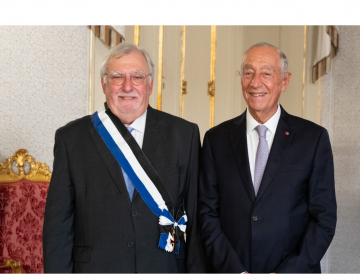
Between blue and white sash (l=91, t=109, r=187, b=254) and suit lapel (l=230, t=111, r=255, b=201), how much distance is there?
0.31 metres

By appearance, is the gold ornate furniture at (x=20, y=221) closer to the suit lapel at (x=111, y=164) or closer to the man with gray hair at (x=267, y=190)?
the suit lapel at (x=111, y=164)

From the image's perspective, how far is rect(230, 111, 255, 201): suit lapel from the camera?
7.08 ft

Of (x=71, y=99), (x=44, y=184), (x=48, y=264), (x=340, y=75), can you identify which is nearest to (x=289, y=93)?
(x=340, y=75)

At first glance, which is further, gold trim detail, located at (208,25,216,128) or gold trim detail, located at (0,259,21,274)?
gold trim detail, located at (208,25,216,128)

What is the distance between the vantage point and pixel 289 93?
17.6 feet

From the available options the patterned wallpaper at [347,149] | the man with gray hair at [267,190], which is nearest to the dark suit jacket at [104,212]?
the man with gray hair at [267,190]

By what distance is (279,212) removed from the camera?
2129 millimetres

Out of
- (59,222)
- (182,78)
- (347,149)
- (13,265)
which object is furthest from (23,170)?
(347,149)

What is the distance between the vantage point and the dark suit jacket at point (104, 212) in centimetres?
205

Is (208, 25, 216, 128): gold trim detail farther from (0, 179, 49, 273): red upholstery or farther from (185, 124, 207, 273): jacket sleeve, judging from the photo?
(185, 124, 207, 273): jacket sleeve

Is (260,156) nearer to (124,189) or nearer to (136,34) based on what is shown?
(124,189)

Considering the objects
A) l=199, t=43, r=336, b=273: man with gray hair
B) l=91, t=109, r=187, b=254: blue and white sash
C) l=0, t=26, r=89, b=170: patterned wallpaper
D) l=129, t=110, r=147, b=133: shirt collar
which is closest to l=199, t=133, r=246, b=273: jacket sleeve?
l=199, t=43, r=336, b=273: man with gray hair

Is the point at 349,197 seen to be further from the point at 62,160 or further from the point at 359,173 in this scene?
the point at 62,160

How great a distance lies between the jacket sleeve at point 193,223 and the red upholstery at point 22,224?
5.81 feet
